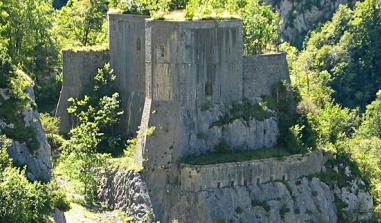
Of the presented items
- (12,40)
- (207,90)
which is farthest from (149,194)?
(12,40)

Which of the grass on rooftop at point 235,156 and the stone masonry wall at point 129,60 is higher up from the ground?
the stone masonry wall at point 129,60

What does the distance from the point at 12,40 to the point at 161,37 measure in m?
13.6

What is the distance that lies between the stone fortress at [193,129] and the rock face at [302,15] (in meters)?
75.2

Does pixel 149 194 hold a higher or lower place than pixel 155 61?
lower

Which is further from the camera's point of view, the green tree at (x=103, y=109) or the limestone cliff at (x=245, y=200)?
the green tree at (x=103, y=109)

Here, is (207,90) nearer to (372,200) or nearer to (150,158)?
(150,158)

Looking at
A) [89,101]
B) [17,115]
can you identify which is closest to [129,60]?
[89,101]

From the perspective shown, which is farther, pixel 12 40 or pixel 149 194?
pixel 12 40

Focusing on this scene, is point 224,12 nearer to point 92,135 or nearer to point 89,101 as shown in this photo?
point 89,101

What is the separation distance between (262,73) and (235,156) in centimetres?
800

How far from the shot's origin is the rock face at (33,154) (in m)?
65.8

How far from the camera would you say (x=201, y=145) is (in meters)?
78.6

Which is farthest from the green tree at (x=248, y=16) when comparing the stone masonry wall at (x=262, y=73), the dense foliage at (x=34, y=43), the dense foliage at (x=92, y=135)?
the dense foliage at (x=34, y=43)

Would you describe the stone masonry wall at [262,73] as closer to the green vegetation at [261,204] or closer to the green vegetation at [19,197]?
the green vegetation at [261,204]
